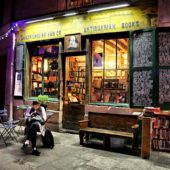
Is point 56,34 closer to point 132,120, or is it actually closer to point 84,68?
point 84,68

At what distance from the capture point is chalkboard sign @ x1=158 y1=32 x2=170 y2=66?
7.39 meters

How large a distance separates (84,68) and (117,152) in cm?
386

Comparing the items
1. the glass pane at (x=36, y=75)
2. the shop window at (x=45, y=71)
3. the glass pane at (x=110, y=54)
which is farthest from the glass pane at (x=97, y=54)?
the glass pane at (x=36, y=75)

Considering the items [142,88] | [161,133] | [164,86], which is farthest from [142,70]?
[161,133]

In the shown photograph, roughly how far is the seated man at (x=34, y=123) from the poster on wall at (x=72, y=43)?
305 centimetres

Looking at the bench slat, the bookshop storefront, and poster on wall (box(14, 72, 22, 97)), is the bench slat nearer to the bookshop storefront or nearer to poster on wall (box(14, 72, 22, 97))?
the bookshop storefront

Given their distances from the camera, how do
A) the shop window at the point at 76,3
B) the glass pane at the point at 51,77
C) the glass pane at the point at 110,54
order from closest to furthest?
1. the glass pane at the point at 110,54
2. the shop window at the point at 76,3
3. the glass pane at the point at 51,77

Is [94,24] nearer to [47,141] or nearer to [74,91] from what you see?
[74,91]

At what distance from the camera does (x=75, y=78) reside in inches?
379

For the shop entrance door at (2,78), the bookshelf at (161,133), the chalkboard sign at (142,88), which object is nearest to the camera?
the bookshelf at (161,133)

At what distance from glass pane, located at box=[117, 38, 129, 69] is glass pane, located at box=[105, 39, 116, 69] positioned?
155mm

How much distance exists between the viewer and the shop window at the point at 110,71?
8.53 meters

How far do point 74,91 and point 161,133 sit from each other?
3.94m

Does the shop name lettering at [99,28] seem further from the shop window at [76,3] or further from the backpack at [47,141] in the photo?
the backpack at [47,141]
